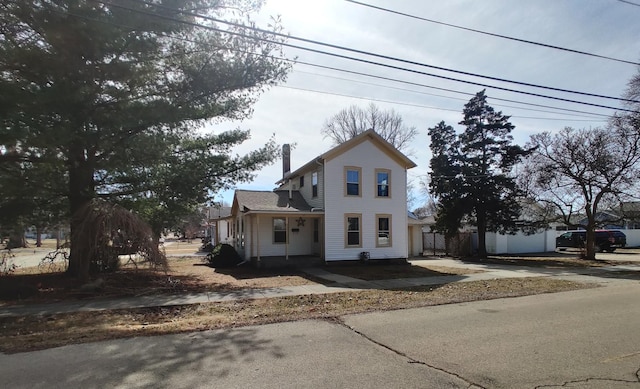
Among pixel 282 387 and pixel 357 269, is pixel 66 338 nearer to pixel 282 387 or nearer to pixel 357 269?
pixel 282 387

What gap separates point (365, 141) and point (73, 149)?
527 inches

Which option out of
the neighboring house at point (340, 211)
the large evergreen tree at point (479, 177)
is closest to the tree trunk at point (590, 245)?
the large evergreen tree at point (479, 177)

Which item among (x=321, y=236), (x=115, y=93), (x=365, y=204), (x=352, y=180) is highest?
(x=115, y=93)

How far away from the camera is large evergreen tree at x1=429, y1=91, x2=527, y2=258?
2647cm

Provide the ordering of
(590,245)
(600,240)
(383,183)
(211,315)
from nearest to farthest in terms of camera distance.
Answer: (211,315), (383,183), (590,245), (600,240)

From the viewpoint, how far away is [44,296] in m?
11.6

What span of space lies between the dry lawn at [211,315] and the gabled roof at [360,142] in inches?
369

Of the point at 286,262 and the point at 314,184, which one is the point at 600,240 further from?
the point at 286,262

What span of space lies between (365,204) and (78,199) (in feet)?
42.4

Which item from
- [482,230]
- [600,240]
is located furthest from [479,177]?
[600,240]

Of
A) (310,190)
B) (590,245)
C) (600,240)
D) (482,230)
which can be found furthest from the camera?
(600,240)

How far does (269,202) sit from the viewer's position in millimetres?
21312

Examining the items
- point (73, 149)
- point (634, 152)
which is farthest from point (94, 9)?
point (634, 152)

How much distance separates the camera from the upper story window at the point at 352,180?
68.8ft
